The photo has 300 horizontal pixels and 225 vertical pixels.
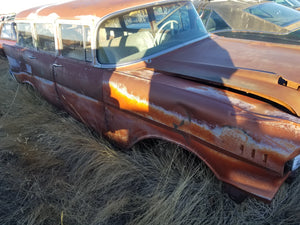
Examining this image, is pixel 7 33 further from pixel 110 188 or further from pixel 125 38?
pixel 110 188

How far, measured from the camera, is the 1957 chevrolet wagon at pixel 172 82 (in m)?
1.61

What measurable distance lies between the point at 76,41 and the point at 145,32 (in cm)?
76

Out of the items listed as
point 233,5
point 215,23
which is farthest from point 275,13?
point 215,23

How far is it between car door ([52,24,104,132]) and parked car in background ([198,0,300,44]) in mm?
2467

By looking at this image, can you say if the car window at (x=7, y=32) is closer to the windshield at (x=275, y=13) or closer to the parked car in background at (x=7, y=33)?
the parked car in background at (x=7, y=33)

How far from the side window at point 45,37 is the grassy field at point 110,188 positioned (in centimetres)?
→ 104

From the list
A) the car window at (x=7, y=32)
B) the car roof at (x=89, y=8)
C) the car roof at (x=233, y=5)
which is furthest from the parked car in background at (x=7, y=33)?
the car roof at (x=233, y=5)

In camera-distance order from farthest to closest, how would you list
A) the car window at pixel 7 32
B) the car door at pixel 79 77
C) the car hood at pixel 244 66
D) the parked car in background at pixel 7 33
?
the car window at pixel 7 32, the parked car in background at pixel 7 33, the car door at pixel 79 77, the car hood at pixel 244 66

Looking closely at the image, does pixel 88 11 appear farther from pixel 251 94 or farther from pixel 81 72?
pixel 251 94

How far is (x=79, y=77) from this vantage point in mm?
2639

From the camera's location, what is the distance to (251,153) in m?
1.58

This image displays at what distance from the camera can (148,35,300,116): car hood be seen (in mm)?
1819

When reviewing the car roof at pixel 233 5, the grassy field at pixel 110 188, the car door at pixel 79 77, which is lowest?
the grassy field at pixel 110 188

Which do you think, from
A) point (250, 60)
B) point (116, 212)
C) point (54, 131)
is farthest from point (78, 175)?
point (250, 60)
